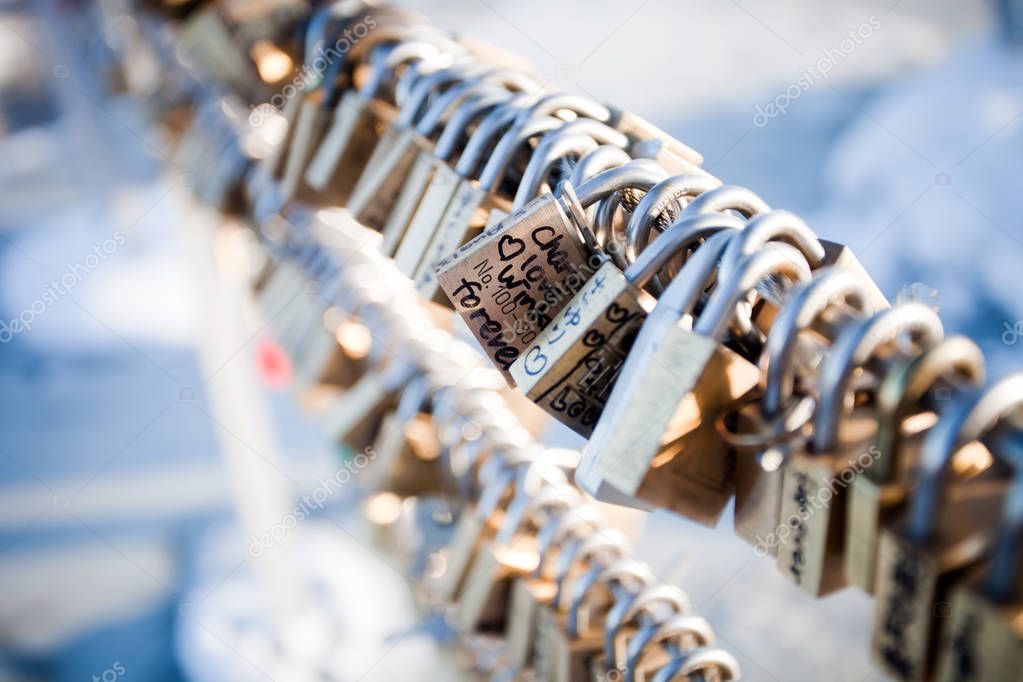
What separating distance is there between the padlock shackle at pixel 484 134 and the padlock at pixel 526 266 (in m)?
0.08

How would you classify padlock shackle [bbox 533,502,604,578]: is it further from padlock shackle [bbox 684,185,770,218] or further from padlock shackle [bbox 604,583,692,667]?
padlock shackle [bbox 684,185,770,218]

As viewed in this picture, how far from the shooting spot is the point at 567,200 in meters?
0.38

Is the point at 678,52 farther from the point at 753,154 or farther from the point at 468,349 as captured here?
the point at 468,349

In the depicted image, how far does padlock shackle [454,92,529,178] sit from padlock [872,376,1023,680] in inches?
10.2

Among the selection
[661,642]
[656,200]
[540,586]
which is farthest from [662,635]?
[656,200]

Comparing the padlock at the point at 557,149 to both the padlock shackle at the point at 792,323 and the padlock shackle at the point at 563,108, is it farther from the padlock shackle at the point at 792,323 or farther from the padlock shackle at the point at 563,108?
the padlock shackle at the point at 792,323

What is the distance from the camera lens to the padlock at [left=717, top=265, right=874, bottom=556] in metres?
0.30

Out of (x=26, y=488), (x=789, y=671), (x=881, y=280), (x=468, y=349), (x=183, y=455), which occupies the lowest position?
(x=26, y=488)

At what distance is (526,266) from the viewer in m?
0.39

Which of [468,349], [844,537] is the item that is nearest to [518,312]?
[844,537]

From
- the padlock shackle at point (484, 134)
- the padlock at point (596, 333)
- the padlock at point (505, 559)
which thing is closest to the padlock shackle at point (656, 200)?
the padlock at point (596, 333)

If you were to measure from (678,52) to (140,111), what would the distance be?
2.29ft

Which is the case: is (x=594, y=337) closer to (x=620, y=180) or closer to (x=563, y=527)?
(x=620, y=180)

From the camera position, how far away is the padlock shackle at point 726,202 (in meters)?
0.35
